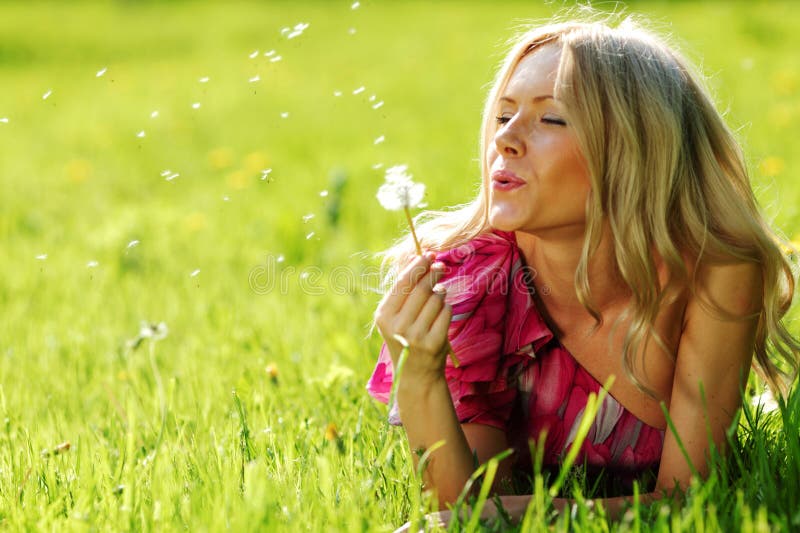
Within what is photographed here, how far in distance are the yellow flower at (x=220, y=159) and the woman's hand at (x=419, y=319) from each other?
3.94 metres

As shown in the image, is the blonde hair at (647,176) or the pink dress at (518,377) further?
the pink dress at (518,377)

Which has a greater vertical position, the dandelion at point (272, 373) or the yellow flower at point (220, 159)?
the dandelion at point (272, 373)

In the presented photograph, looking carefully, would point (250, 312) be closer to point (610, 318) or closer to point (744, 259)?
point (610, 318)

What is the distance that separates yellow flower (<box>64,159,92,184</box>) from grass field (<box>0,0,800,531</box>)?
A: 31mm

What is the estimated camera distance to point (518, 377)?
2.05 m

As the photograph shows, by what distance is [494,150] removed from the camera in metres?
1.88

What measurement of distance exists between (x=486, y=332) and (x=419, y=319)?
11.7 inches

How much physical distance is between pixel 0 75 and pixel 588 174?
10433mm

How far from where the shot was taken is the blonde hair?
71.2 inches

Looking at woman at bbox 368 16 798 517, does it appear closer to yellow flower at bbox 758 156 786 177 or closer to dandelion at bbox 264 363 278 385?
dandelion at bbox 264 363 278 385

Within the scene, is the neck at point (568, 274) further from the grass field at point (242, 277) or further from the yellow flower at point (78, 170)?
the yellow flower at point (78, 170)

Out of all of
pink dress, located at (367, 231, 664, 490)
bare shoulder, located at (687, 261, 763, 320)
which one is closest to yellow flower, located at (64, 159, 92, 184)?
pink dress, located at (367, 231, 664, 490)

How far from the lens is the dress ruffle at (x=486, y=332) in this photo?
1.97 m

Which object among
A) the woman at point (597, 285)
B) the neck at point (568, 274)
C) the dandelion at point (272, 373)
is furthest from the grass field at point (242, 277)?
the neck at point (568, 274)
